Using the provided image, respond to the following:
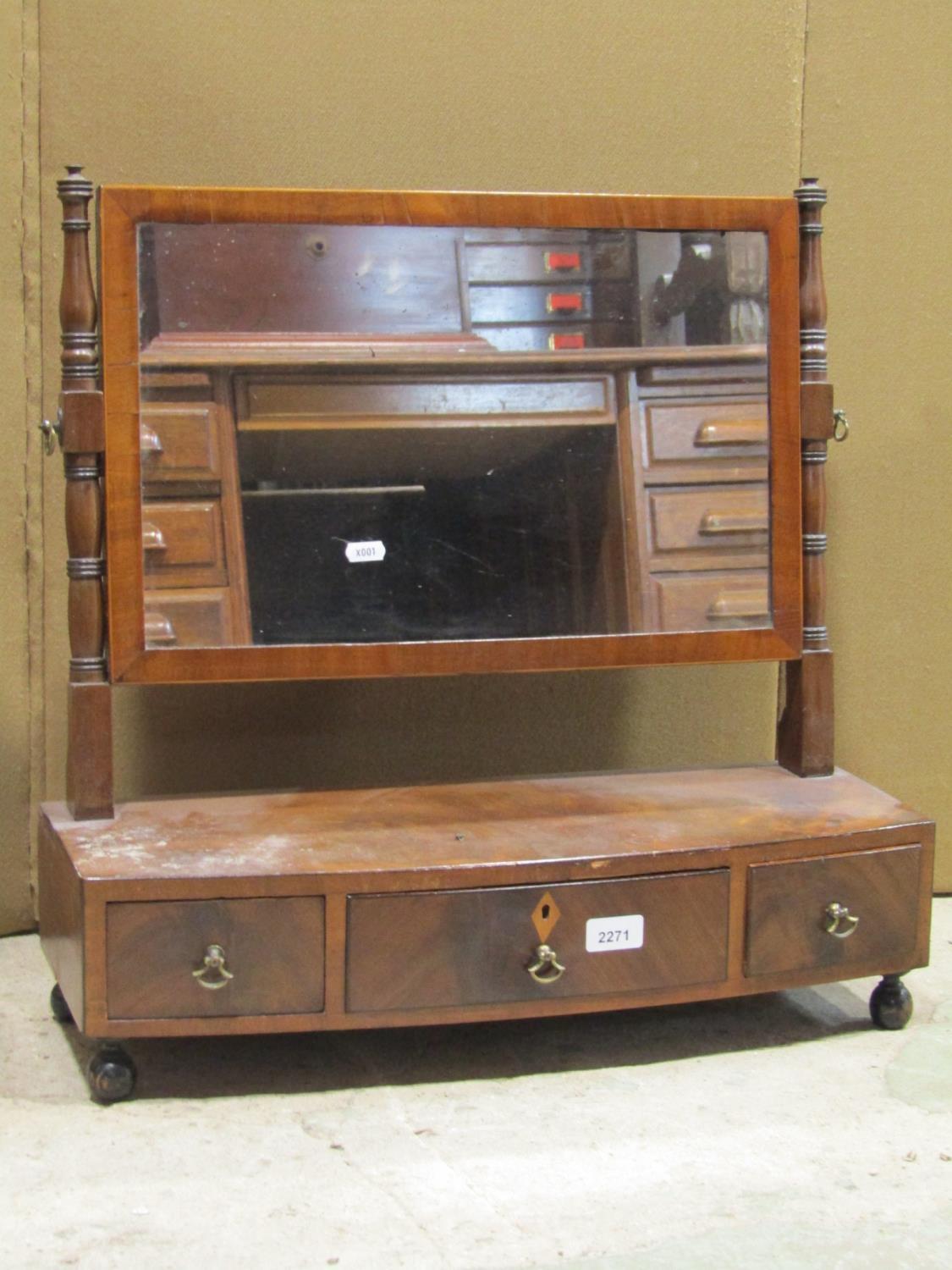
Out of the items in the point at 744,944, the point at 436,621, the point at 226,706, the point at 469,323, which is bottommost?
the point at 744,944

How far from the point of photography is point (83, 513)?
2.13m

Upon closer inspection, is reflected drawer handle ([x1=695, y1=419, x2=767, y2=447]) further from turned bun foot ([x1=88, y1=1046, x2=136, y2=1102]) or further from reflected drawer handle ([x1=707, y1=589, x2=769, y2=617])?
turned bun foot ([x1=88, y1=1046, x2=136, y2=1102])

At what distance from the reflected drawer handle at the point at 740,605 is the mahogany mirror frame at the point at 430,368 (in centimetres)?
2

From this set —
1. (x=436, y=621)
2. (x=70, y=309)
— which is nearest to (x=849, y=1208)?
(x=436, y=621)

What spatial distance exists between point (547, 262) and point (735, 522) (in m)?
0.47

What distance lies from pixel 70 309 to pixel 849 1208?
1510mm

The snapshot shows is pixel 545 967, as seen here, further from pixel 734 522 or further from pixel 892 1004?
pixel 734 522

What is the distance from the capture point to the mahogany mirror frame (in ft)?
6.89

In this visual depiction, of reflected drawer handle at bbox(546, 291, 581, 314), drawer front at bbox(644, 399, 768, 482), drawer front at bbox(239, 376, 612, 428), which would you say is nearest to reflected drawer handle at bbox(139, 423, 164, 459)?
drawer front at bbox(239, 376, 612, 428)

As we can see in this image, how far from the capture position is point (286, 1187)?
1853 millimetres

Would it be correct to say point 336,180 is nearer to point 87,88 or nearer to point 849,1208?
point 87,88

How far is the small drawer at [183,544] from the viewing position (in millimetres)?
2160

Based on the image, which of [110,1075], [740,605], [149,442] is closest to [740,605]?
[740,605]

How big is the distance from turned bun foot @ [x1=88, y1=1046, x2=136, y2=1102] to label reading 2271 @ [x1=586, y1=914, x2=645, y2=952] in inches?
24.7
